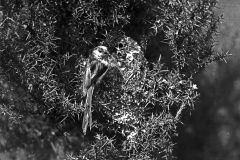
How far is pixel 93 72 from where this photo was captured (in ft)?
5.02

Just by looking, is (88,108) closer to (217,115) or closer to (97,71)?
(97,71)

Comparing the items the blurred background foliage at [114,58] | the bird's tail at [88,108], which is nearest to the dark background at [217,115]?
the blurred background foliage at [114,58]

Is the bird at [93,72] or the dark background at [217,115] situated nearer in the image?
the bird at [93,72]

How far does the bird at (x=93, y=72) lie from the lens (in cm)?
153

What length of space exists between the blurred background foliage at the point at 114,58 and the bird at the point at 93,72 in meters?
0.07

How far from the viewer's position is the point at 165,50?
1.78m

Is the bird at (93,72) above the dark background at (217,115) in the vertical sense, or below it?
above

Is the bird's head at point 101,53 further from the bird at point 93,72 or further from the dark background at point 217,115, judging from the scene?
the dark background at point 217,115

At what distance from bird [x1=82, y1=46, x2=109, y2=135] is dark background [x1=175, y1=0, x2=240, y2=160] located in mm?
556

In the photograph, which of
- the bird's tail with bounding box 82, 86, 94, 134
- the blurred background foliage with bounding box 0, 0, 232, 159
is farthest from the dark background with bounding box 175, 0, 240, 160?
the bird's tail with bounding box 82, 86, 94, 134

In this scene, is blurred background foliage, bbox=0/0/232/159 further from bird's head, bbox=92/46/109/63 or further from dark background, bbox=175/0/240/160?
dark background, bbox=175/0/240/160

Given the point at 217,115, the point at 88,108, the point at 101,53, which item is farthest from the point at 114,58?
the point at 217,115

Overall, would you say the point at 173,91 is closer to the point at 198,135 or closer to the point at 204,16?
the point at 204,16

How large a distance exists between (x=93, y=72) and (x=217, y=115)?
0.76m
